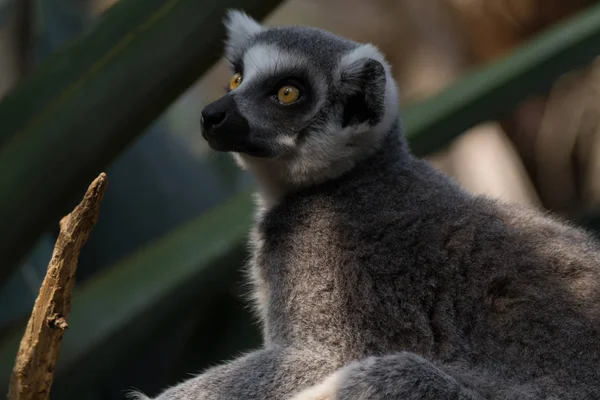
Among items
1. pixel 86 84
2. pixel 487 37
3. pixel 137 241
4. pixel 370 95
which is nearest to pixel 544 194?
pixel 487 37

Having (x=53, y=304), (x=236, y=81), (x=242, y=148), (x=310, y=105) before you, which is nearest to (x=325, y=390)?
(x=53, y=304)

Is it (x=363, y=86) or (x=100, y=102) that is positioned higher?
(x=100, y=102)

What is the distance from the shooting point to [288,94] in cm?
321

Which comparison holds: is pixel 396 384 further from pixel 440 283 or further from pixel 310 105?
pixel 310 105

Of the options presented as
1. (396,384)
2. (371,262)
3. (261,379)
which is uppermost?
(371,262)

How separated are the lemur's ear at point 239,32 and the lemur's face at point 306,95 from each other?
207mm

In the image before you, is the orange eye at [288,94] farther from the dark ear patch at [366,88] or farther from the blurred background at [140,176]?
the blurred background at [140,176]

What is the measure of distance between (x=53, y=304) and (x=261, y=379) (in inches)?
28.6

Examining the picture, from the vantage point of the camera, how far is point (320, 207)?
321 centimetres

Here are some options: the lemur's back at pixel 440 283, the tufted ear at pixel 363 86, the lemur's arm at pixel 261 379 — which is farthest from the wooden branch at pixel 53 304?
the tufted ear at pixel 363 86

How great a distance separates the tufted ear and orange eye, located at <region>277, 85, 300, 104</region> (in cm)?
17

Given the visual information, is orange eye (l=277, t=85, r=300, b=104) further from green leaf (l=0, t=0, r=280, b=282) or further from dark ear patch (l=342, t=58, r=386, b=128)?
green leaf (l=0, t=0, r=280, b=282)

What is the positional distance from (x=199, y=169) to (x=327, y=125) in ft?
6.99

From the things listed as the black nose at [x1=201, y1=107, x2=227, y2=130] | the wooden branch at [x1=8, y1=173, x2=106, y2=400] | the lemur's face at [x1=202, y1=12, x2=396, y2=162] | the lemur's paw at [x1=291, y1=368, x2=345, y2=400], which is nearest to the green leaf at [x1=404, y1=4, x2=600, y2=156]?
the lemur's face at [x1=202, y1=12, x2=396, y2=162]
